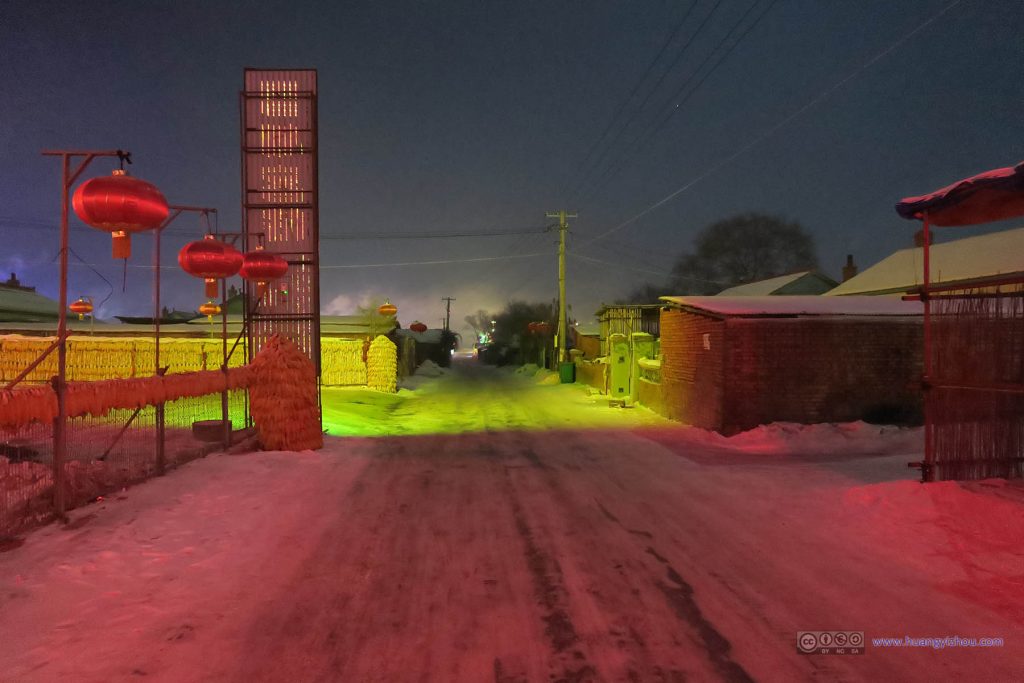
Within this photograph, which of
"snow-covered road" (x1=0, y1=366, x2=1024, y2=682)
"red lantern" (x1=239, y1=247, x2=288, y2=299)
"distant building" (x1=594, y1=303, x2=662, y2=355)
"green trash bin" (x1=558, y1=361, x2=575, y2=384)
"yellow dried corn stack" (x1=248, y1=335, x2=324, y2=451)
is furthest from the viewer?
"green trash bin" (x1=558, y1=361, x2=575, y2=384)

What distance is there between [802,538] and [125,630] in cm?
578

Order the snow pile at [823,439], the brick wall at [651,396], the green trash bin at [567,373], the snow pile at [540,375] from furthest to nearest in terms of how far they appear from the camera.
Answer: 1. the snow pile at [540,375]
2. the green trash bin at [567,373]
3. the brick wall at [651,396]
4. the snow pile at [823,439]

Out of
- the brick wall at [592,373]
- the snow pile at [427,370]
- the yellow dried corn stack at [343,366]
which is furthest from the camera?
the snow pile at [427,370]

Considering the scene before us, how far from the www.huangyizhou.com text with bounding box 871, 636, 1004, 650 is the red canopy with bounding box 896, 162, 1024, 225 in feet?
13.3

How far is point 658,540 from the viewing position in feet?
20.6

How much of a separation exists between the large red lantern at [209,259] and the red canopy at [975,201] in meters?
9.28

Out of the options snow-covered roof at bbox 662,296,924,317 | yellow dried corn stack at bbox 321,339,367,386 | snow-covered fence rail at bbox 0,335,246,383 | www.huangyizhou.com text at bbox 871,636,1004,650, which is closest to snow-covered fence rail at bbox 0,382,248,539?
www.huangyizhou.com text at bbox 871,636,1004,650

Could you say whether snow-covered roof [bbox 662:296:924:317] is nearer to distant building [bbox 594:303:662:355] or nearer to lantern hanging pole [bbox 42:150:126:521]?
lantern hanging pole [bbox 42:150:126:521]

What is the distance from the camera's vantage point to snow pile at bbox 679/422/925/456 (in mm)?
11211

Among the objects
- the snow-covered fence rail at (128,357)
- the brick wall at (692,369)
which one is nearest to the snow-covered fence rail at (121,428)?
the brick wall at (692,369)

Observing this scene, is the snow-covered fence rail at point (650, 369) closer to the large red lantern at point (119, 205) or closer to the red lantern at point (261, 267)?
the red lantern at point (261, 267)

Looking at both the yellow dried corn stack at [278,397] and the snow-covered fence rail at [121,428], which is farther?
the yellow dried corn stack at [278,397]

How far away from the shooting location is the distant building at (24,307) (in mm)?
42219

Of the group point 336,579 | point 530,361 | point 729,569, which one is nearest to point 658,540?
point 729,569
